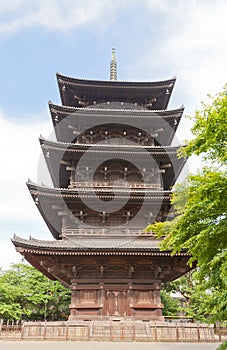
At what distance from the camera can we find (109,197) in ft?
59.0

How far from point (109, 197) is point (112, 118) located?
609 centimetres

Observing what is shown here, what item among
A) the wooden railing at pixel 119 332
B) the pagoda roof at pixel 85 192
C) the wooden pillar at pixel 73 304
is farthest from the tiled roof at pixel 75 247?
the wooden railing at pixel 119 332

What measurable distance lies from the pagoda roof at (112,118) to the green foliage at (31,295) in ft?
54.0

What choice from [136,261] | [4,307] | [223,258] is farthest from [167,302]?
[223,258]

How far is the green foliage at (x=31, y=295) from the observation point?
2825 centimetres

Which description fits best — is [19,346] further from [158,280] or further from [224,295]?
[224,295]

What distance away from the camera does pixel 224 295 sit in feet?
21.7

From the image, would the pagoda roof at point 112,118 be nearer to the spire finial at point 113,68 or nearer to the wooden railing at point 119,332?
the spire finial at point 113,68

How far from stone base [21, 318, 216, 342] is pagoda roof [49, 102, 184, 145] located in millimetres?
12260

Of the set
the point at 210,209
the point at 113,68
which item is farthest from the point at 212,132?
the point at 113,68

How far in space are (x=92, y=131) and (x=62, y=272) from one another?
9.53 metres

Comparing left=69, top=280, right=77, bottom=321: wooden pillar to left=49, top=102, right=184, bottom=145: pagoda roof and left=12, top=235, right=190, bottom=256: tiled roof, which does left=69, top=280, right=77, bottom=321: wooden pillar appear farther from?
left=49, top=102, right=184, bottom=145: pagoda roof

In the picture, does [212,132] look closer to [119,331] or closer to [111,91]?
[119,331]

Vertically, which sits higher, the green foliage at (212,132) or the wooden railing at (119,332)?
the green foliage at (212,132)
